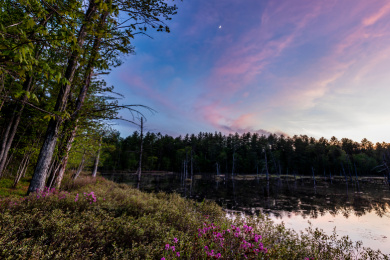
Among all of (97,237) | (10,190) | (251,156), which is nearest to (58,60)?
(97,237)

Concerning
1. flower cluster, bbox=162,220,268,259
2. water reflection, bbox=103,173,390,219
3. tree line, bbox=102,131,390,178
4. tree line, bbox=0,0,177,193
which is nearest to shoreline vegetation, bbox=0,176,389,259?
flower cluster, bbox=162,220,268,259

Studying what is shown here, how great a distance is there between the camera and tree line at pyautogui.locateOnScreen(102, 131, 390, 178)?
72.8 meters

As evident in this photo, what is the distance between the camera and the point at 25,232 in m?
3.36

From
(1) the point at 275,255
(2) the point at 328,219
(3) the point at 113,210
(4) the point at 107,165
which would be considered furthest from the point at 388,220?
(4) the point at 107,165

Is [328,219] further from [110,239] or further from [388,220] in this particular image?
[110,239]

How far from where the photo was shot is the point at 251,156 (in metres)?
82.8

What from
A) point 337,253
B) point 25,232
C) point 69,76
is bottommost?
point 337,253

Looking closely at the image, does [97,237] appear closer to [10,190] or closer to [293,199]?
[10,190]

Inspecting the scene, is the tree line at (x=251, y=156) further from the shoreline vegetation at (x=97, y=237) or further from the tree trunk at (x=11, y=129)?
the shoreline vegetation at (x=97, y=237)

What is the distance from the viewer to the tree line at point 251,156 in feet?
239

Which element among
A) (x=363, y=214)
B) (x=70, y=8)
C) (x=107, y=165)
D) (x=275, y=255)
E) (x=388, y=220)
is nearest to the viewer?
(x=70, y=8)

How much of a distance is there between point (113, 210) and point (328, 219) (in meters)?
15.2

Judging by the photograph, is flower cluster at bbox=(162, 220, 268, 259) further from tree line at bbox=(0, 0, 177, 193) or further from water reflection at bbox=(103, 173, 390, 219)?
water reflection at bbox=(103, 173, 390, 219)

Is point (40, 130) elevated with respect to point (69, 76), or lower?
lower
